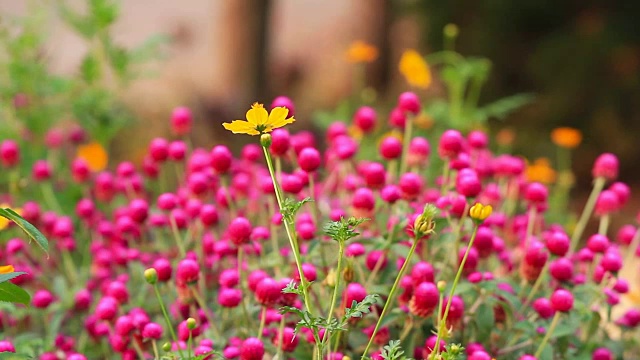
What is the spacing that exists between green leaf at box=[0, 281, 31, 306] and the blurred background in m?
2.84

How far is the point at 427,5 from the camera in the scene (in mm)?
5223

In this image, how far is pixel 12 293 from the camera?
115 cm

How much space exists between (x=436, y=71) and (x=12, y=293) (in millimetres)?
5041

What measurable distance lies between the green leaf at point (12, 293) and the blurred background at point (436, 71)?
9.30 feet

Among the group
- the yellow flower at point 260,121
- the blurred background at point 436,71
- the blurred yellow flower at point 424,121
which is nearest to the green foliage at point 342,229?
the yellow flower at point 260,121

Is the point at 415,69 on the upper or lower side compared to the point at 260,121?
lower

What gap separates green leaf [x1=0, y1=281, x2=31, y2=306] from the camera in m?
1.14

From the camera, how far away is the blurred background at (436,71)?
15.3 feet

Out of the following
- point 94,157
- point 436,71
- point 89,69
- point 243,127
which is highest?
point 243,127

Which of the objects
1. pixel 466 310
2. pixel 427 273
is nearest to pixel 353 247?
pixel 427 273

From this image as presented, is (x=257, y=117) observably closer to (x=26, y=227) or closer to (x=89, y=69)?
(x=26, y=227)

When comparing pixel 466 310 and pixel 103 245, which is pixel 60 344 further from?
pixel 466 310

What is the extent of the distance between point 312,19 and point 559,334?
5.56 metres

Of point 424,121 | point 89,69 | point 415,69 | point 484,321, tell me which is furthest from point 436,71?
point 484,321
